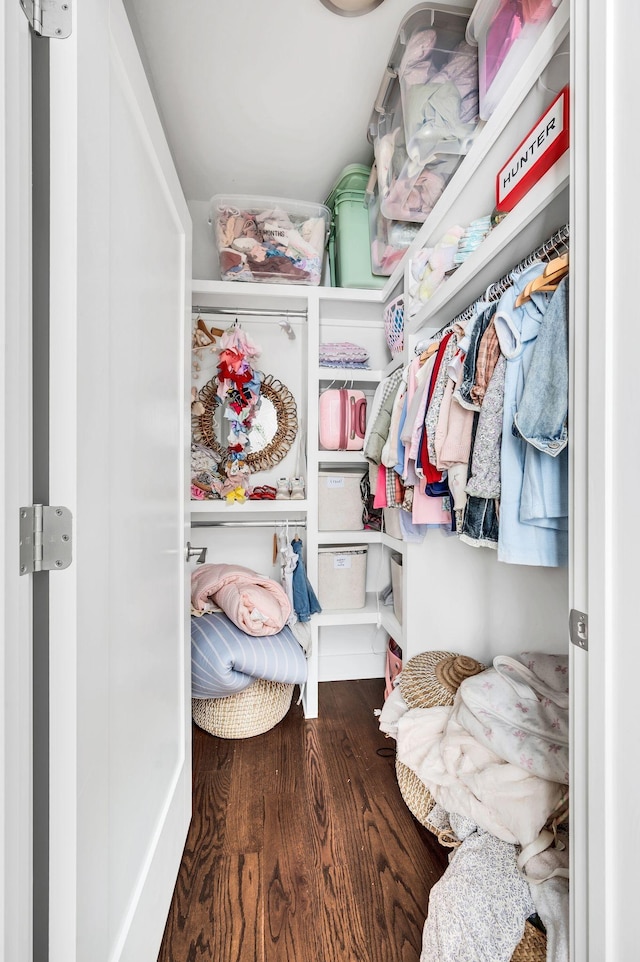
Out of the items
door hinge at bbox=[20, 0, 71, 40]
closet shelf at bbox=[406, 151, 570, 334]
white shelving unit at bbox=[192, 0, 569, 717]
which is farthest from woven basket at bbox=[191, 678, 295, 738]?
door hinge at bbox=[20, 0, 71, 40]

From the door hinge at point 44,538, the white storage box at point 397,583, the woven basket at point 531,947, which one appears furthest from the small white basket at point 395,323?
the woven basket at point 531,947

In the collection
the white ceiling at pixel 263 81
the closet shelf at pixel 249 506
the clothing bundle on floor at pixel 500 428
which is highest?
the white ceiling at pixel 263 81

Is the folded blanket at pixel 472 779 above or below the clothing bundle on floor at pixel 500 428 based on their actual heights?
below

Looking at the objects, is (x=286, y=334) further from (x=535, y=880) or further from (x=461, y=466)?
(x=535, y=880)

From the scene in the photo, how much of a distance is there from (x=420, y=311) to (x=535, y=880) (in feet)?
5.27

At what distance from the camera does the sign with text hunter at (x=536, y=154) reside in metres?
0.92

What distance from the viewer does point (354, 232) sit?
227 cm

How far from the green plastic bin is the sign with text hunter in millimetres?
1137

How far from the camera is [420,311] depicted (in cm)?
172

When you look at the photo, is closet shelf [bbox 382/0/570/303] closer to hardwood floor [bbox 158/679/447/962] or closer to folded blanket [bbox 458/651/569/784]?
folded blanket [bbox 458/651/569/784]

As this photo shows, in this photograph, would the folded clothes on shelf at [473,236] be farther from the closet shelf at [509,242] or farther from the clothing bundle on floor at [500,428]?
the clothing bundle on floor at [500,428]

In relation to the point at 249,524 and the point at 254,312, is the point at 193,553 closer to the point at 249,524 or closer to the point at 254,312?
the point at 249,524

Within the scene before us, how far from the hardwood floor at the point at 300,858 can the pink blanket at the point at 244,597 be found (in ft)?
1.71
